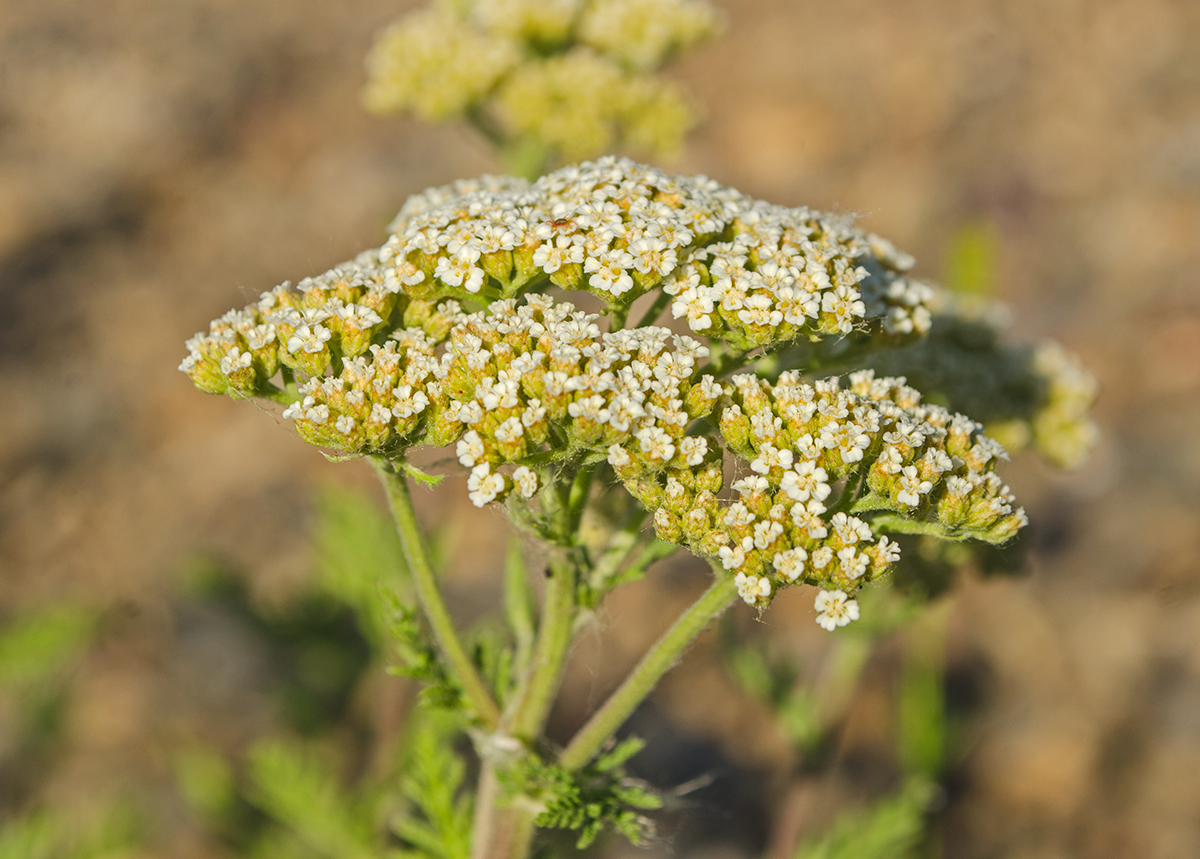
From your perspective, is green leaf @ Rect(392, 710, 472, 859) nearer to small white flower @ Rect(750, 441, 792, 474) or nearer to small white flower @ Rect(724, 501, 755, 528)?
small white flower @ Rect(724, 501, 755, 528)

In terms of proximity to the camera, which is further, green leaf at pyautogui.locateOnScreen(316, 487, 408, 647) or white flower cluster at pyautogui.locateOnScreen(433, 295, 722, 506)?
green leaf at pyautogui.locateOnScreen(316, 487, 408, 647)

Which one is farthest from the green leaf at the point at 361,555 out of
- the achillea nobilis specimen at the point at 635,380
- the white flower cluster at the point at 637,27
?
the white flower cluster at the point at 637,27

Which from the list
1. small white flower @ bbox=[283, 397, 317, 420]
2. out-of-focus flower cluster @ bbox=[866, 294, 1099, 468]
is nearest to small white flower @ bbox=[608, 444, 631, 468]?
small white flower @ bbox=[283, 397, 317, 420]

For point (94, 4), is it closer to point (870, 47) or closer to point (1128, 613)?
point (870, 47)

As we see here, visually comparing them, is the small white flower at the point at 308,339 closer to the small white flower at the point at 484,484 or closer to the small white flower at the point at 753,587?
Result: the small white flower at the point at 484,484

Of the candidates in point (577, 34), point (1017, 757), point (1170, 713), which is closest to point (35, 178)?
point (577, 34)

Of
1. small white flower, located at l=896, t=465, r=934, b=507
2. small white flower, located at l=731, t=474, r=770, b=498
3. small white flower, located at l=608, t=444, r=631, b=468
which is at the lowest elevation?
small white flower, located at l=608, t=444, r=631, b=468
